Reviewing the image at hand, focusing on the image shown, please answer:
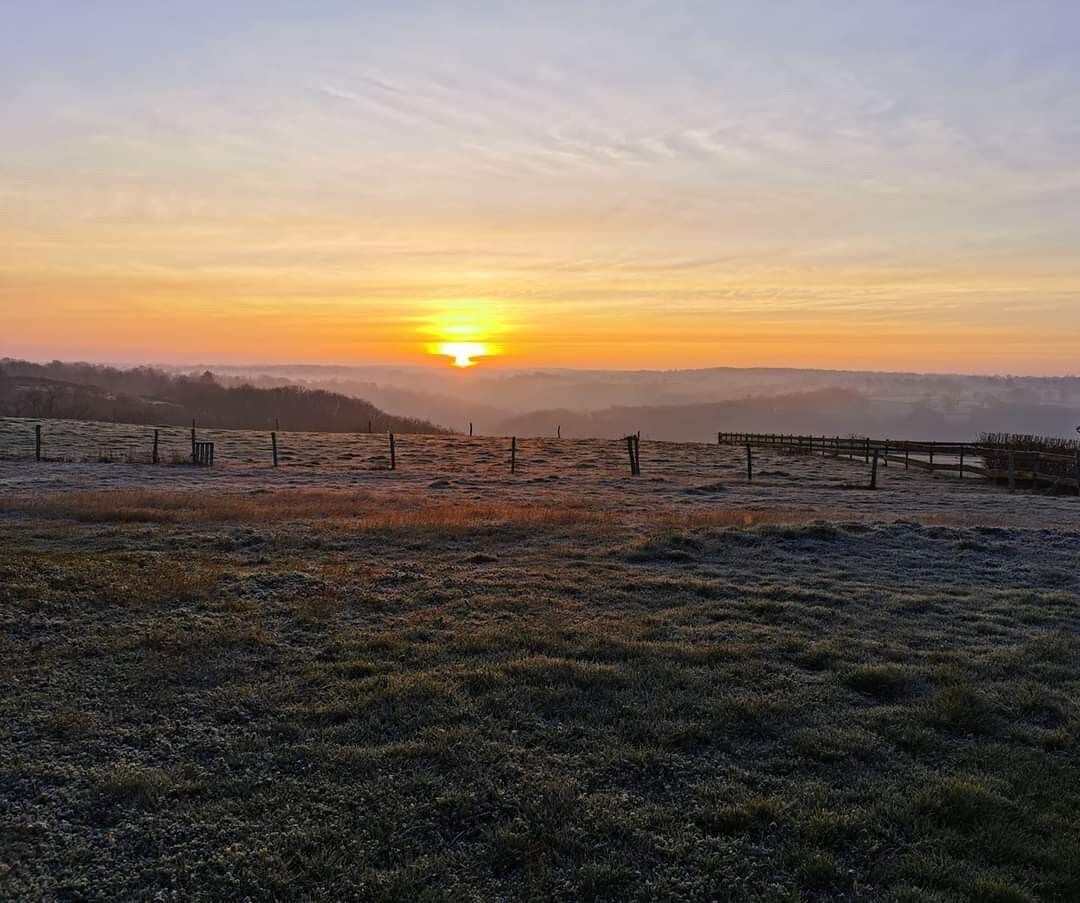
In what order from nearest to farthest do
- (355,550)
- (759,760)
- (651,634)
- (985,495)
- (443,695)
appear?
(759,760) → (443,695) → (651,634) → (355,550) → (985,495)

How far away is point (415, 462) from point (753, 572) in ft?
110

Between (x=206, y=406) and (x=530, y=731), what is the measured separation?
17534 cm

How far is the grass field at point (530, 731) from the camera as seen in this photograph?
5180 millimetres

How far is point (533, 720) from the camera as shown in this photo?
24.1ft

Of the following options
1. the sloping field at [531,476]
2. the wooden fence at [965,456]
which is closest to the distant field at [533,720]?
the sloping field at [531,476]

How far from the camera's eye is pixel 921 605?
11750mm

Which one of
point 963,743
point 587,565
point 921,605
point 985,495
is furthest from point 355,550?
point 985,495

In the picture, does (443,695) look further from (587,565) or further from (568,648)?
(587,565)

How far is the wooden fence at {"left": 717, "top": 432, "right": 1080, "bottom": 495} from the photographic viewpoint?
35.0 meters

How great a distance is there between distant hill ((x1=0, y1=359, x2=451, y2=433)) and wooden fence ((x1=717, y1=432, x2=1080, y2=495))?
73.8m

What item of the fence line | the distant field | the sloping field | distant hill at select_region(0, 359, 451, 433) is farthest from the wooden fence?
distant hill at select_region(0, 359, 451, 433)

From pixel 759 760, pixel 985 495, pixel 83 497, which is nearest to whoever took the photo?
pixel 759 760

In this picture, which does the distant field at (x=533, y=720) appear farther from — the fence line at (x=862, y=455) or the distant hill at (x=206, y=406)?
the distant hill at (x=206, y=406)

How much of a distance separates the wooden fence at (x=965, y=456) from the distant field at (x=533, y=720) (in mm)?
22515
